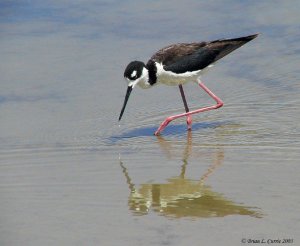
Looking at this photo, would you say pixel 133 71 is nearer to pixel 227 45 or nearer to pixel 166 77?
pixel 166 77

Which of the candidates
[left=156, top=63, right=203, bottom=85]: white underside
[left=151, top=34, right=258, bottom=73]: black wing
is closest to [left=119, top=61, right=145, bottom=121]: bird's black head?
[left=156, top=63, right=203, bottom=85]: white underside

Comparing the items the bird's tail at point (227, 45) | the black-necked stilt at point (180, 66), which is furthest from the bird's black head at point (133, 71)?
the bird's tail at point (227, 45)

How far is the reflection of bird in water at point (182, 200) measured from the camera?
6758mm

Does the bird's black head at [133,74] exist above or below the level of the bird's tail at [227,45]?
below

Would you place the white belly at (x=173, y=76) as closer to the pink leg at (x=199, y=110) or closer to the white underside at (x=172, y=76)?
the white underside at (x=172, y=76)

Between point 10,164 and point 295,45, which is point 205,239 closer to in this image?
point 10,164

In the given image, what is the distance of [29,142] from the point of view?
8.95 m

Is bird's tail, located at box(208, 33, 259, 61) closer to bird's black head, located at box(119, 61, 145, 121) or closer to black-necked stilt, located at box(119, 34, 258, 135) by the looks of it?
black-necked stilt, located at box(119, 34, 258, 135)

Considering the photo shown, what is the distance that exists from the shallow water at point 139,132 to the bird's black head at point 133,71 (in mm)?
520

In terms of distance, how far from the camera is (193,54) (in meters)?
10.1

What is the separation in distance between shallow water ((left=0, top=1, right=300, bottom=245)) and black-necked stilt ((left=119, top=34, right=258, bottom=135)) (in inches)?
13.9

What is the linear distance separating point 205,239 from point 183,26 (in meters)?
6.78

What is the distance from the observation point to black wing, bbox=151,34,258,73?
9.98 metres

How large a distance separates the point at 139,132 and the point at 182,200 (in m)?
2.37
